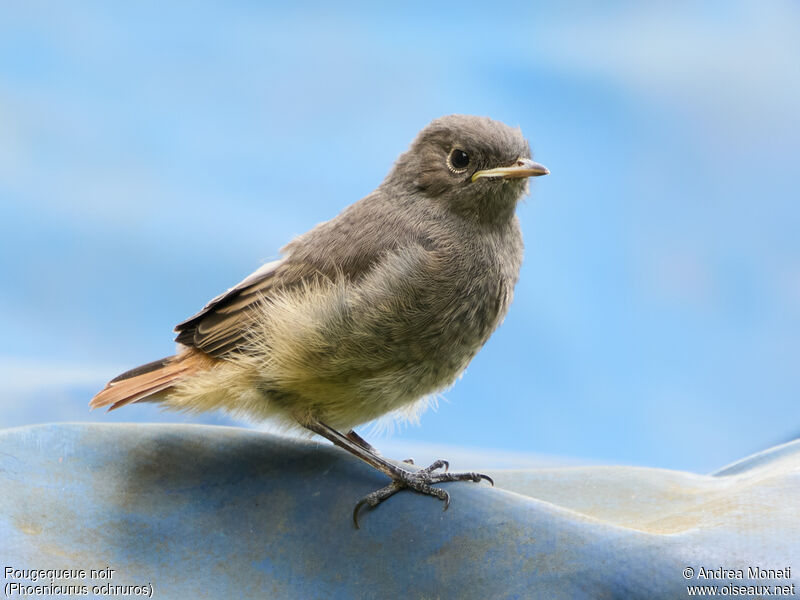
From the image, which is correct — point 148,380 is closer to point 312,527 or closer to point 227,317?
point 227,317

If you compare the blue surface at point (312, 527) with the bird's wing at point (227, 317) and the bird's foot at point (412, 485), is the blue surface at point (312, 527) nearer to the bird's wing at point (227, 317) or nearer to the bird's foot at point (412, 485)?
the bird's foot at point (412, 485)

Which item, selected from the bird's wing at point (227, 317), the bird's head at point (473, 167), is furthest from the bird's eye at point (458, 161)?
the bird's wing at point (227, 317)

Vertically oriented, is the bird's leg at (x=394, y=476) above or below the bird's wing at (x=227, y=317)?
below

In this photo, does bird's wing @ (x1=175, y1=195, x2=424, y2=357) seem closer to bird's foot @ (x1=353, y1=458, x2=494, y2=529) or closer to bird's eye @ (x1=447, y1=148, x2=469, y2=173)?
bird's eye @ (x1=447, y1=148, x2=469, y2=173)

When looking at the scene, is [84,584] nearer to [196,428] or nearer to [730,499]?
[196,428]

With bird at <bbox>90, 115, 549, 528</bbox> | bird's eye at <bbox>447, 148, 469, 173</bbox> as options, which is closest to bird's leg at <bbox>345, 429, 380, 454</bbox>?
bird at <bbox>90, 115, 549, 528</bbox>

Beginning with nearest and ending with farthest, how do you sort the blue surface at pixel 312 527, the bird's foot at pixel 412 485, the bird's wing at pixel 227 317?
1. the blue surface at pixel 312 527
2. the bird's foot at pixel 412 485
3. the bird's wing at pixel 227 317
